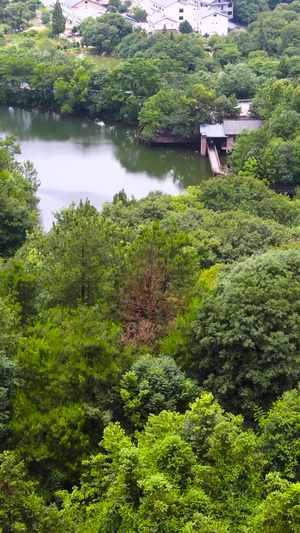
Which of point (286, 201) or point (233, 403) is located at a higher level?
point (286, 201)

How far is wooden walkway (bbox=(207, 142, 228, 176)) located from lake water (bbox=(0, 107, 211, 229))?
1.39 feet

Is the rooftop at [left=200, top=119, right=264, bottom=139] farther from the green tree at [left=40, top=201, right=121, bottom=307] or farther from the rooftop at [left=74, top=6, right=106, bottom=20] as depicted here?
the rooftop at [left=74, top=6, right=106, bottom=20]

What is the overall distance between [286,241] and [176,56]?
2160 centimetres

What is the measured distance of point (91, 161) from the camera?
78.5 ft

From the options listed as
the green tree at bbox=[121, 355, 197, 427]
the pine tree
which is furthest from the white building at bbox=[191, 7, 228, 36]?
the green tree at bbox=[121, 355, 197, 427]

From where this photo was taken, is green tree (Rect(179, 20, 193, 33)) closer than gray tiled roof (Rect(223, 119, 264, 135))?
No

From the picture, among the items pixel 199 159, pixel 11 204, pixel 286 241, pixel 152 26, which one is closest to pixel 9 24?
pixel 152 26

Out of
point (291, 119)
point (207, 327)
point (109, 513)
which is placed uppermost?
point (291, 119)

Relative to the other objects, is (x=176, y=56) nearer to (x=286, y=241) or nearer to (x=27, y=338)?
(x=286, y=241)

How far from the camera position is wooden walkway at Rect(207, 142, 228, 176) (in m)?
22.3

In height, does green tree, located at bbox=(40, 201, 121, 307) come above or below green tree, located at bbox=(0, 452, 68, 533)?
above

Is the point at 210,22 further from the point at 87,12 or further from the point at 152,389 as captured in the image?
the point at 152,389

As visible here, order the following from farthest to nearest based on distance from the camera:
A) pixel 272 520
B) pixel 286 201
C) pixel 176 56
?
pixel 176 56, pixel 286 201, pixel 272 520

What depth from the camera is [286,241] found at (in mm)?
13766
